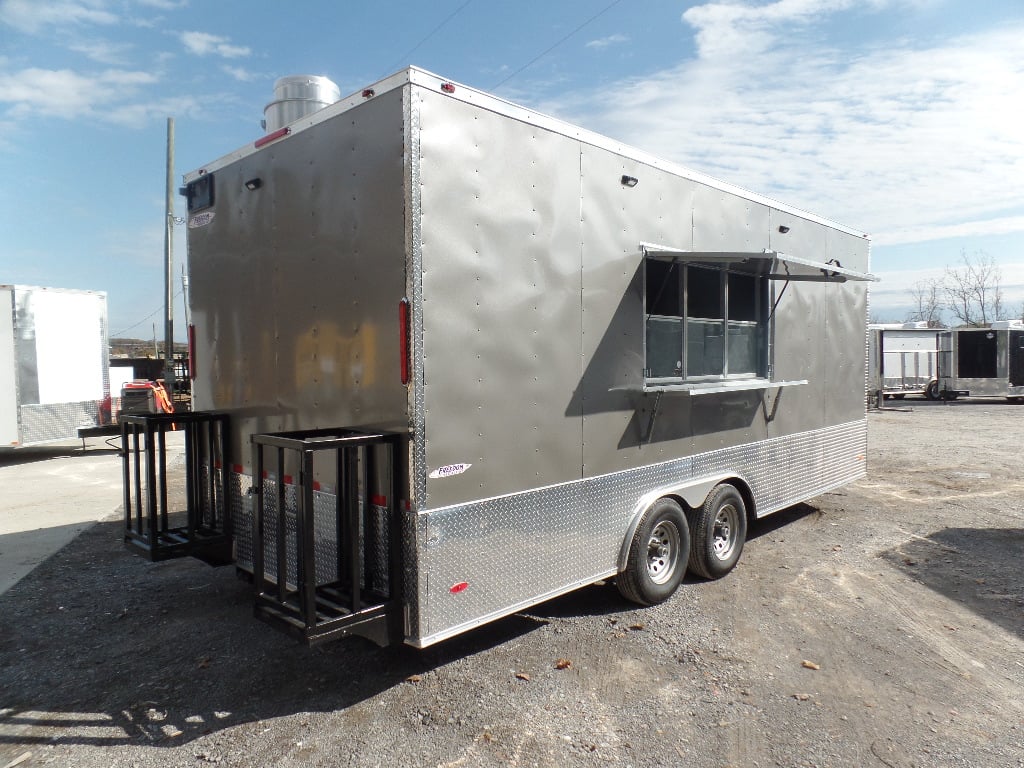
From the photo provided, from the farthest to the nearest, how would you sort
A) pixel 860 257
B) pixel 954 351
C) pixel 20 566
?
1. pixel 954 351
2. pixel 860 257
3. pixel 20 566

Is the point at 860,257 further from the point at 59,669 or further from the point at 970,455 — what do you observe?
the point at 59,669

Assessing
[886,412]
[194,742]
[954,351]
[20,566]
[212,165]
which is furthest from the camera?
[954,351]

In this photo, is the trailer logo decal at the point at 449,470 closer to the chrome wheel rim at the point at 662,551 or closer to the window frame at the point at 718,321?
the window frame at the point at 718,321

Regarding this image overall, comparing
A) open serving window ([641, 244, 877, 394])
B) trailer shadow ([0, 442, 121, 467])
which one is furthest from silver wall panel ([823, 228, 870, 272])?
trailer shadow ([0, 442, 121, 467])

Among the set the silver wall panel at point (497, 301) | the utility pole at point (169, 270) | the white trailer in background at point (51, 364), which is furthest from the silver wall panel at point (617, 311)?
the utility pole at point (169, 270)

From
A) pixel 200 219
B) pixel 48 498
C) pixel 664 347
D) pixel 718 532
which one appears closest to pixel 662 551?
pixel 718 532

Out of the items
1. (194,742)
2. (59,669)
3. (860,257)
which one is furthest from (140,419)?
(860,257)

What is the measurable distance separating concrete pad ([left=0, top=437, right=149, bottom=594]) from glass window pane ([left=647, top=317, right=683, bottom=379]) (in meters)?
5.24

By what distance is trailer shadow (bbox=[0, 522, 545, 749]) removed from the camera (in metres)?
3.41

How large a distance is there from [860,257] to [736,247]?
2.84 m

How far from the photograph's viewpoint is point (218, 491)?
4727 mm

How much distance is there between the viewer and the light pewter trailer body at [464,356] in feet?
11.1

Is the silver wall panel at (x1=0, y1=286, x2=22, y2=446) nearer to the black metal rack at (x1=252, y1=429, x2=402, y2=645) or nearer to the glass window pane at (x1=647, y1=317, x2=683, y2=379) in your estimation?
the black metal rack at (x1=252, y1=429, x2=402, y2=645)

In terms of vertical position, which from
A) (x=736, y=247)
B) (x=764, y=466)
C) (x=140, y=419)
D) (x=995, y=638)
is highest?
(x=736, y=247)
